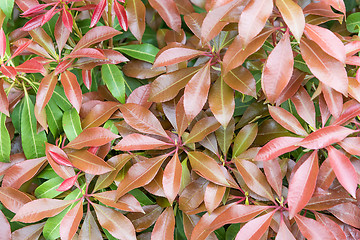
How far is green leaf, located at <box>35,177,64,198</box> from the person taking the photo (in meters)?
0.87

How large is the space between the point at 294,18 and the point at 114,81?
0.51m

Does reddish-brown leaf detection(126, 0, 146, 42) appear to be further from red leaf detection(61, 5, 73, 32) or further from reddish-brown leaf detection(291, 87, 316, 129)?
reddish-brown leaf detection(291, 87, 316, 129)

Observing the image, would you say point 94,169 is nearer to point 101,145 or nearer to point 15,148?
point 101,145

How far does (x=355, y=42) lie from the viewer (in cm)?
80

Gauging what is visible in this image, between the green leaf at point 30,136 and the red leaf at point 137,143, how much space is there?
0.25 meters

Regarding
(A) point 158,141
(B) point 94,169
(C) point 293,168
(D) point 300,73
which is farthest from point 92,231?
(D) point 300,73

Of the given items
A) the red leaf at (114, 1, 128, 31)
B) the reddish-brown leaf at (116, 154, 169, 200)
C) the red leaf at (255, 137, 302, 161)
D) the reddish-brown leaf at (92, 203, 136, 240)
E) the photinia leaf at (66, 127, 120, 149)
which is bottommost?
the reddish-brown leaf at (92, 203, 136, 240)

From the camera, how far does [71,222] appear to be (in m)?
0.79

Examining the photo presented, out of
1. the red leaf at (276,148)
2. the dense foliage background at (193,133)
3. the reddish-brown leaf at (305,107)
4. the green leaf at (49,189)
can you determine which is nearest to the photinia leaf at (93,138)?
the dense foliage background at (193,133)

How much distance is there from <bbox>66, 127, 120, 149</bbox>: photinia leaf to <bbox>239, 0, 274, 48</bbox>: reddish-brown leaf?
1.29ft

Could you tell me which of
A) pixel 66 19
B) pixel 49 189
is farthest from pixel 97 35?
pixel 49 189

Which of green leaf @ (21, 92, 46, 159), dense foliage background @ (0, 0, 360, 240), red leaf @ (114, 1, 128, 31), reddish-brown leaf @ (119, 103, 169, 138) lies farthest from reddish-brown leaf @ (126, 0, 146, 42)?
green leaf @ (21, 92, 46, 159)

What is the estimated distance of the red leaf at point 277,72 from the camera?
697mm

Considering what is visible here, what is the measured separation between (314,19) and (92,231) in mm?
774
